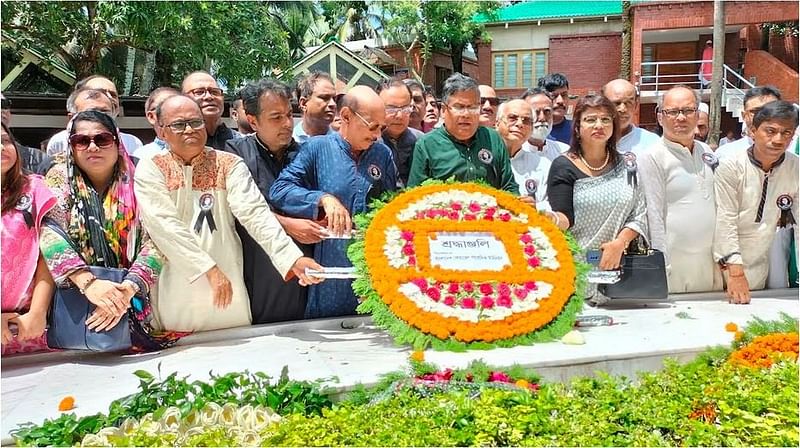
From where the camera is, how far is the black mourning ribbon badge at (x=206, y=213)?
3572mm

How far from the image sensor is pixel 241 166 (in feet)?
12.1

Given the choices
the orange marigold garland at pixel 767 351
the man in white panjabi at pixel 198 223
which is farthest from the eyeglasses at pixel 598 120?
the man in white panjabi at pixel 198 223

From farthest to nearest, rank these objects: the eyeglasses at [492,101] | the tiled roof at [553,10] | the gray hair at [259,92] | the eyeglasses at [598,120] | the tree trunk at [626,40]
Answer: the tiled roof at [553,10] < the tree trunk at [626,40] < the eyeglasses at [492,101] < the eyeglasses at [598,120] < the gray hair at [259,92]

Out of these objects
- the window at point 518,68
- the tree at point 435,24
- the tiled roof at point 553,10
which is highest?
the tiled roof at point 553,10

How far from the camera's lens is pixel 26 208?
3205 mm

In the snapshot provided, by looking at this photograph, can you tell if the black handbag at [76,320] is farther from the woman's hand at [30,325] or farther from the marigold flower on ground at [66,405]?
the marigold flower on ground at [66,405]

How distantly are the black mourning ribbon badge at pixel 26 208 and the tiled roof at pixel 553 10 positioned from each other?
21056 millimetres

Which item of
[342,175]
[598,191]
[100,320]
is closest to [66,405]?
Result: [100,320]

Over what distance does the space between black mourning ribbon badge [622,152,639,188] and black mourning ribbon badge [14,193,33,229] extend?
3.71 meters

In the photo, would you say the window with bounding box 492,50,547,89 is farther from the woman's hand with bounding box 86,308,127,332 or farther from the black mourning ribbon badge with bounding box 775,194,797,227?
the woman's hand with bounding box 86,308,127,332

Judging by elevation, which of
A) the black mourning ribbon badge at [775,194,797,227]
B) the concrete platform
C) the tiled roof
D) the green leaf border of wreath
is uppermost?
the tiled roof

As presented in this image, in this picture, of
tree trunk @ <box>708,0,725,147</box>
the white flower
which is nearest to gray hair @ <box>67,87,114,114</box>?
the white flower

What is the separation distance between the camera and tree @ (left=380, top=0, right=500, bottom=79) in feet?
70.1

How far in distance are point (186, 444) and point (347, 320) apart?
1695 mm
